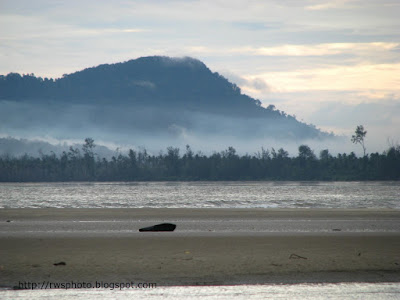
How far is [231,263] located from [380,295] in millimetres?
6118

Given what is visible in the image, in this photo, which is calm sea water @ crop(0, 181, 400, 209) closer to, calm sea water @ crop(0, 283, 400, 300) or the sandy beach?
the sandy beach

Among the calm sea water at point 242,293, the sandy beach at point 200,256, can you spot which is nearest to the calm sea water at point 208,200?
the sandy beach at point 200,256

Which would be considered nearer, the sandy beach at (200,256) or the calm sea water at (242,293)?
the calm sea water at (242,293)

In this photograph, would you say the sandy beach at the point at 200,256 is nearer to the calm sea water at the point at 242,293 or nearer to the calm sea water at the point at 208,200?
the calm sea water at the point at 242,293

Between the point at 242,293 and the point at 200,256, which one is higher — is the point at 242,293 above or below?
below

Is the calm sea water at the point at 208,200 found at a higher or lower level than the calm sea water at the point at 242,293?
lower

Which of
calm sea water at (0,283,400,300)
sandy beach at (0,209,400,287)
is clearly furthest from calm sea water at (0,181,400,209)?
calm sea water at (0,283,400,300)

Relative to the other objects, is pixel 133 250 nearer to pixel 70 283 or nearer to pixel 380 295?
pixel 70 283

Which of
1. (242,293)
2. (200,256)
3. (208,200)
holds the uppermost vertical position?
(200,256)

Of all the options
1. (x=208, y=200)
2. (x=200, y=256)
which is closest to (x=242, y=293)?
(x=200, y=256)

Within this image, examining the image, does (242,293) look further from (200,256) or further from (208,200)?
(208,200)

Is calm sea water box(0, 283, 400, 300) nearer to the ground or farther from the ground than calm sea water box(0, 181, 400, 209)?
farther from the ground

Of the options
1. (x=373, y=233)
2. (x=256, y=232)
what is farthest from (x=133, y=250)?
(x=373, y=233)

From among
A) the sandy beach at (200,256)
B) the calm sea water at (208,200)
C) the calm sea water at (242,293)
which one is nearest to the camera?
the calm sea water at (242,293)
